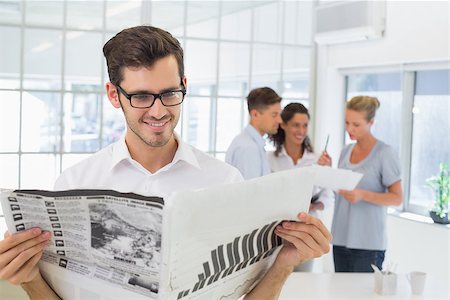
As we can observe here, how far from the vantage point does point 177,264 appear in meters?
1.16

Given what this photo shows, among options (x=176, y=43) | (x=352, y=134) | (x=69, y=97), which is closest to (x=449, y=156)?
(x=352, y=134)

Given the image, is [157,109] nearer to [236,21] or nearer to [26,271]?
[26,271]

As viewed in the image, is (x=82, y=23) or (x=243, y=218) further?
(x=82, y=23)

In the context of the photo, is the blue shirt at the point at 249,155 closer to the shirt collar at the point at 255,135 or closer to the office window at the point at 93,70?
the shirt collar at the point at 255,135

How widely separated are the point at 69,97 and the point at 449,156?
108 inches

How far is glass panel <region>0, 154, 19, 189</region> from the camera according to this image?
4.46 metres

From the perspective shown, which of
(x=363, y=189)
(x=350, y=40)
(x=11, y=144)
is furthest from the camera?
(x=350, y=40)

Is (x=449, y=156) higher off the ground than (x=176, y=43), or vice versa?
(x=176, y=43)

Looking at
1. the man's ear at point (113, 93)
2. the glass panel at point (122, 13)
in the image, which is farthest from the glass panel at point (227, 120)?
the man's ear at point (113, 93)

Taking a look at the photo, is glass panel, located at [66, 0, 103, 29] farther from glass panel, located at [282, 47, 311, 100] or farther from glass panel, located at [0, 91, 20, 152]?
glass panel, located at [282, 47, 311, 100]

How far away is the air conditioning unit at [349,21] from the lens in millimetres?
4848

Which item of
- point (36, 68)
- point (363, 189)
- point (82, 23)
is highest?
point (82, 23)

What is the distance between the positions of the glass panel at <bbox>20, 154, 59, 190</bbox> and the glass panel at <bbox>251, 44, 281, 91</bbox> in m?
1.78

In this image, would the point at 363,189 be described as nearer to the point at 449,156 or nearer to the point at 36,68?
the point at 449,156
